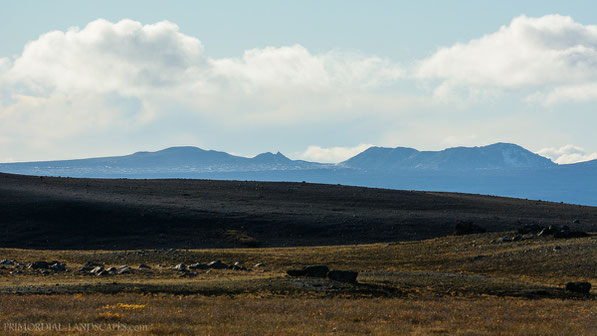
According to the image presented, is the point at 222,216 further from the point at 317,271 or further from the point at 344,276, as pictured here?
the point at 344,276

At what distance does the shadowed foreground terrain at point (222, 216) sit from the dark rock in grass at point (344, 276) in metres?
53.9

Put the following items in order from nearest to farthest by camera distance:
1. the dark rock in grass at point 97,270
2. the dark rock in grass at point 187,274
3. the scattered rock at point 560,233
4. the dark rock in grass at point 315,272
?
1. the dark rock in grass at point 315,272
2. the dark rock in grass at point 187,274
3. the dark rock in grass at point 97,270
4. the scattered rock at point 560,233

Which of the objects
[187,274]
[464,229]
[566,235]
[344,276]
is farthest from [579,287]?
[464,229]

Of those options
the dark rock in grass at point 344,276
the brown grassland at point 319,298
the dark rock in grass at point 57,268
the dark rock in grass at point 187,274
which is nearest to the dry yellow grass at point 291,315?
the brown grassland at point 319,298

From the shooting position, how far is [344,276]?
1857 inches

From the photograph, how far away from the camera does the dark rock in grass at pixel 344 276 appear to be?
46938 millimetres

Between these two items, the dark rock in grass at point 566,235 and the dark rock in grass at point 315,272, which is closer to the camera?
the dark rock in grass at point 315,272

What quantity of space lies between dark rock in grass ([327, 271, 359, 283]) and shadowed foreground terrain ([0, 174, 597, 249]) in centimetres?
5391

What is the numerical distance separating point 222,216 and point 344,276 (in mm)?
74349

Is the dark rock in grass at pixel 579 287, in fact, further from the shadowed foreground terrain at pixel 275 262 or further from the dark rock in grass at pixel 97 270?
the dark rock in grass at pixel 97 270

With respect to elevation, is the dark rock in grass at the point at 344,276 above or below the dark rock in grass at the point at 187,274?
above

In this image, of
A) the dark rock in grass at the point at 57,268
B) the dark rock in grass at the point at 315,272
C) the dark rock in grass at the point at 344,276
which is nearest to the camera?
the dark rock in grass at the point at 344,276

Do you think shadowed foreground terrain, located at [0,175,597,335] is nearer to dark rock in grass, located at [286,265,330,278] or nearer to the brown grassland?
the brown grassland

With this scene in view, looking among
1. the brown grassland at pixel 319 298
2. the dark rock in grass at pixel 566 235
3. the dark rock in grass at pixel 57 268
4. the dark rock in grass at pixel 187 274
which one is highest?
the dark rock in grass at pixel 566 235
